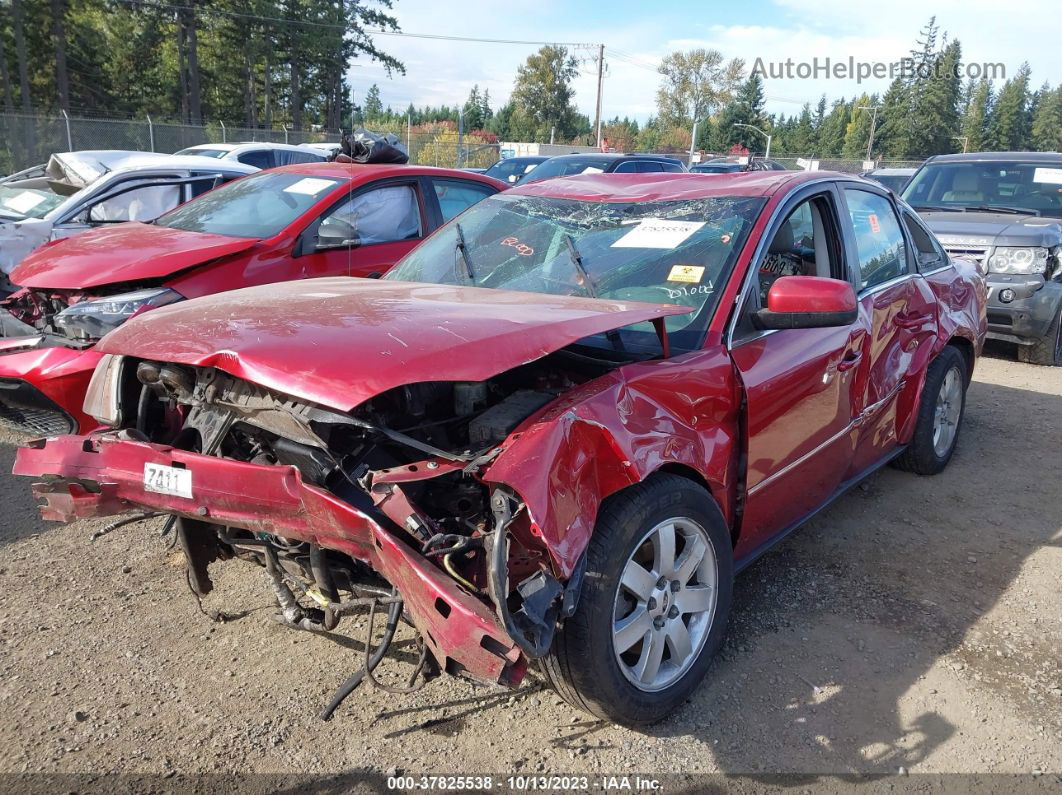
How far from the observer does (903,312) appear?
398cm

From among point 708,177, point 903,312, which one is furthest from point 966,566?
point 708,177

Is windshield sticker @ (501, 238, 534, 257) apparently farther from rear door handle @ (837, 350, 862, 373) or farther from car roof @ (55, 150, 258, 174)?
A: car roof @ (55, 150, 258, 174)

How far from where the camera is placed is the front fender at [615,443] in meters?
2.07

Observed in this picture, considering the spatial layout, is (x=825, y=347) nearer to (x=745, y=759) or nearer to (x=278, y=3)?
(x=745, y=759)

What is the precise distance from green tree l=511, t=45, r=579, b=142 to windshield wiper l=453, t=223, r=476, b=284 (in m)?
78.9

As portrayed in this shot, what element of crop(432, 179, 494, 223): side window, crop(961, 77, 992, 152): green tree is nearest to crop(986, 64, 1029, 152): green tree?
crop(961, 77, 992, 152): green tree

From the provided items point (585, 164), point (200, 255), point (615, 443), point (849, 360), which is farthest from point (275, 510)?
point (585, 164)

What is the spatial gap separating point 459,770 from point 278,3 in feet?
144

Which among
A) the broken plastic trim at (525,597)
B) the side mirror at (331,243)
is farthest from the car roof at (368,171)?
the broken plastic trim at (525,597)

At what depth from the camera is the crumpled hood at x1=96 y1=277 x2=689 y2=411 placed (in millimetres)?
2123

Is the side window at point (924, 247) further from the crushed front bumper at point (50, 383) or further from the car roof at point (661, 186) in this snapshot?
the crushed front bumper at point (50, 383)

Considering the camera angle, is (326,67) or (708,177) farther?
(326,67)

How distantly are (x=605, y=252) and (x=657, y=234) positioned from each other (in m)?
0.23

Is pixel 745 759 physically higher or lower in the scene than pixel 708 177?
lower
